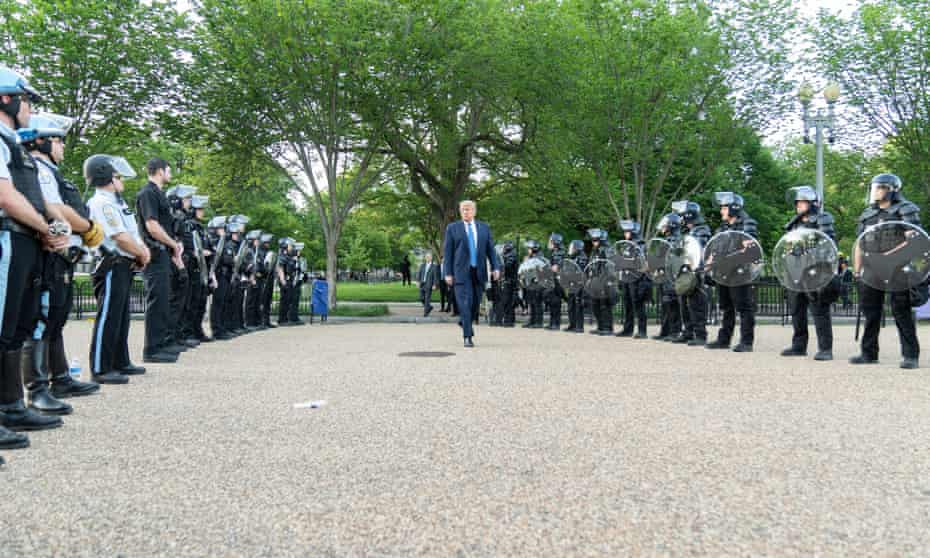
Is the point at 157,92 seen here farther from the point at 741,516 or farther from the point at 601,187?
the point at 741,516

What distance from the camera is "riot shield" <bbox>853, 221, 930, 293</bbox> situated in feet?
26.8

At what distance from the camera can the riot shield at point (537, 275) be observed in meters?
16.5

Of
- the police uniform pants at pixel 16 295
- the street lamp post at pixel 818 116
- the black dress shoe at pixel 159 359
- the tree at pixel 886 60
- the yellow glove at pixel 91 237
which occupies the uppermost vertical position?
the tree at pixel 886 60

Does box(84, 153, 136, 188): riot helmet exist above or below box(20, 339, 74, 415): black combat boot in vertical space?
above

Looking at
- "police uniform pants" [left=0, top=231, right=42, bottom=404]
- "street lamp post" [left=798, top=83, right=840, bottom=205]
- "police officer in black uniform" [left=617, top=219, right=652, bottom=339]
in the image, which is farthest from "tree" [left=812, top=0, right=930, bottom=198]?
"police uniform pants" [left=0, top=231, right=42, bottom=404]

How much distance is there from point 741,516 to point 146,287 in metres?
7.40

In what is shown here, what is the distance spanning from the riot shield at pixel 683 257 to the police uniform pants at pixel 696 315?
1.36 ft

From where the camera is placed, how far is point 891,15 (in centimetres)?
2380

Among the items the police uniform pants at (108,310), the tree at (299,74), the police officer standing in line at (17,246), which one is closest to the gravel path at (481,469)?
the police officer standing in line at (17,246)

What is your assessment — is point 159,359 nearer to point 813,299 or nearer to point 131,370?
point 131,370

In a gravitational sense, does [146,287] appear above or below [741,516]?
above

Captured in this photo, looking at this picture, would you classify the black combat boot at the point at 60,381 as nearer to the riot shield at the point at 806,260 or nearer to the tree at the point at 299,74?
the riot shield at the point at 806,260

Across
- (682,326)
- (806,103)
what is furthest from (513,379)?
(806,103)

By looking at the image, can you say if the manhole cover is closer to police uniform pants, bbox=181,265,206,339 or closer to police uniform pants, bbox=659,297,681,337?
police uniform pants, bbox=181,265,206,339
